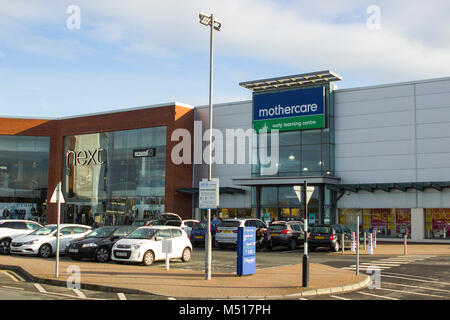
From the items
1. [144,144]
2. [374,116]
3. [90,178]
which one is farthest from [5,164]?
[374,116]

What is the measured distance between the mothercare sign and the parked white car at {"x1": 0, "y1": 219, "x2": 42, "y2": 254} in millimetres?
20110

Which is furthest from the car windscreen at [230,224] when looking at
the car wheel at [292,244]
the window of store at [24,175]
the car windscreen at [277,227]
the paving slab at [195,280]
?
the window of store at [24,175]

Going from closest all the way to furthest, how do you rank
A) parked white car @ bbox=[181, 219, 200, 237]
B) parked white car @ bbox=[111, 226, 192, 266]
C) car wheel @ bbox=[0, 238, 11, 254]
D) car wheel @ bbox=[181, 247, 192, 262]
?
parked white car @ bbox=[111, 226, 192, 266] < car wheel @ bbox=[181, 247, 192, 262] < car wheel @ bbox=[0, 238, 11, 254] < parked white car @ bbox=[181, 219, 200, 237]

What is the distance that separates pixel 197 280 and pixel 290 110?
26630mm

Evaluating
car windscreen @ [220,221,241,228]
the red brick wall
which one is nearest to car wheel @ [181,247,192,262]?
car windscreen @ [220,221,241,228]

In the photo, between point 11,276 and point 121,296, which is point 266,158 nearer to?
point 11,276

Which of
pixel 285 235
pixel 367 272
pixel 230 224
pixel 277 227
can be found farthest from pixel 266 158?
pixel 367 272

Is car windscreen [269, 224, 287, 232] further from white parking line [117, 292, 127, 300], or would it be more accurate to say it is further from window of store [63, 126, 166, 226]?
window of store [63, 126, 166, 226]

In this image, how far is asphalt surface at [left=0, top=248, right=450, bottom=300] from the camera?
1212 centimetres

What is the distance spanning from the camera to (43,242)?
2197 centimetres

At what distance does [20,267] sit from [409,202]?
26877 millimetres

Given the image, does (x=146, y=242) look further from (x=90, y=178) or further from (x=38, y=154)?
(x=38, y=154)

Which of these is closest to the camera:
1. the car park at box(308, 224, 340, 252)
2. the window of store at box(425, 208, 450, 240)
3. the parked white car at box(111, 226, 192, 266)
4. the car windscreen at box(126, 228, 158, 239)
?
the parked white car at box(111, 226, 192, 266)
